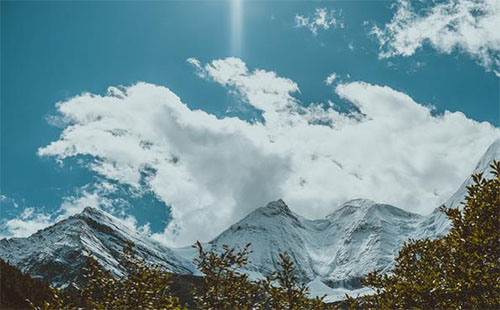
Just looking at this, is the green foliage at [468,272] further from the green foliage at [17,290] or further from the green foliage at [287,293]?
the green foliage at [17,290]

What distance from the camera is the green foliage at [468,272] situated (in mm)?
17953

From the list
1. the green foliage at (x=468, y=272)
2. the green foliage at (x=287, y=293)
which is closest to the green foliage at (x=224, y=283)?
the green foliage at (x=287, y=293)

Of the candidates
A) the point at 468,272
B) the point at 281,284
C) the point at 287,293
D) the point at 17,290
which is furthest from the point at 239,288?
the point at 17,290

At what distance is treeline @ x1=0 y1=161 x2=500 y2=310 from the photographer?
16.3m

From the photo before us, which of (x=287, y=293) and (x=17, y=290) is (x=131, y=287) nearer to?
(x=287, y=293)

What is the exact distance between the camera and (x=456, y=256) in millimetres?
20125

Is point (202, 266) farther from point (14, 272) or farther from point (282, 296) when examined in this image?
point (14, 272)

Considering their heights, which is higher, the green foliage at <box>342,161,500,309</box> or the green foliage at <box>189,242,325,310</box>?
the green foliage at <box>342,161,500,309</box>

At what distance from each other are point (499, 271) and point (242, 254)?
10.8m

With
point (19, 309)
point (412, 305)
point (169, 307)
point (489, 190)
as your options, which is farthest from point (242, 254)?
point (19, 309)

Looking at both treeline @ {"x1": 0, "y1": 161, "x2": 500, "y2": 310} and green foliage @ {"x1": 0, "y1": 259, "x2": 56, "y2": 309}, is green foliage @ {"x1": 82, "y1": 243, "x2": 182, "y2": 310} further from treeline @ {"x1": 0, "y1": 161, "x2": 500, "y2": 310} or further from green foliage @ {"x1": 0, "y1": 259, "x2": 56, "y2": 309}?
green foliage @ {"x1": 0, "y1": 259, "x2": 56, "y2": 309}

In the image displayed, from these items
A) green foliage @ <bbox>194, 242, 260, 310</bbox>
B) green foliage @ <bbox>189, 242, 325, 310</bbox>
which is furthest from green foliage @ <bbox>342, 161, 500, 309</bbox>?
green foliage @ <bbox>194, 242, 260, 310</bbox>

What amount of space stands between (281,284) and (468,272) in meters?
7.41

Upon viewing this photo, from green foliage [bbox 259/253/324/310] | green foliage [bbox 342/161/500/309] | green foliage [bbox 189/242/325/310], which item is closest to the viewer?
green foliage [bbox 189/242/325/310]
